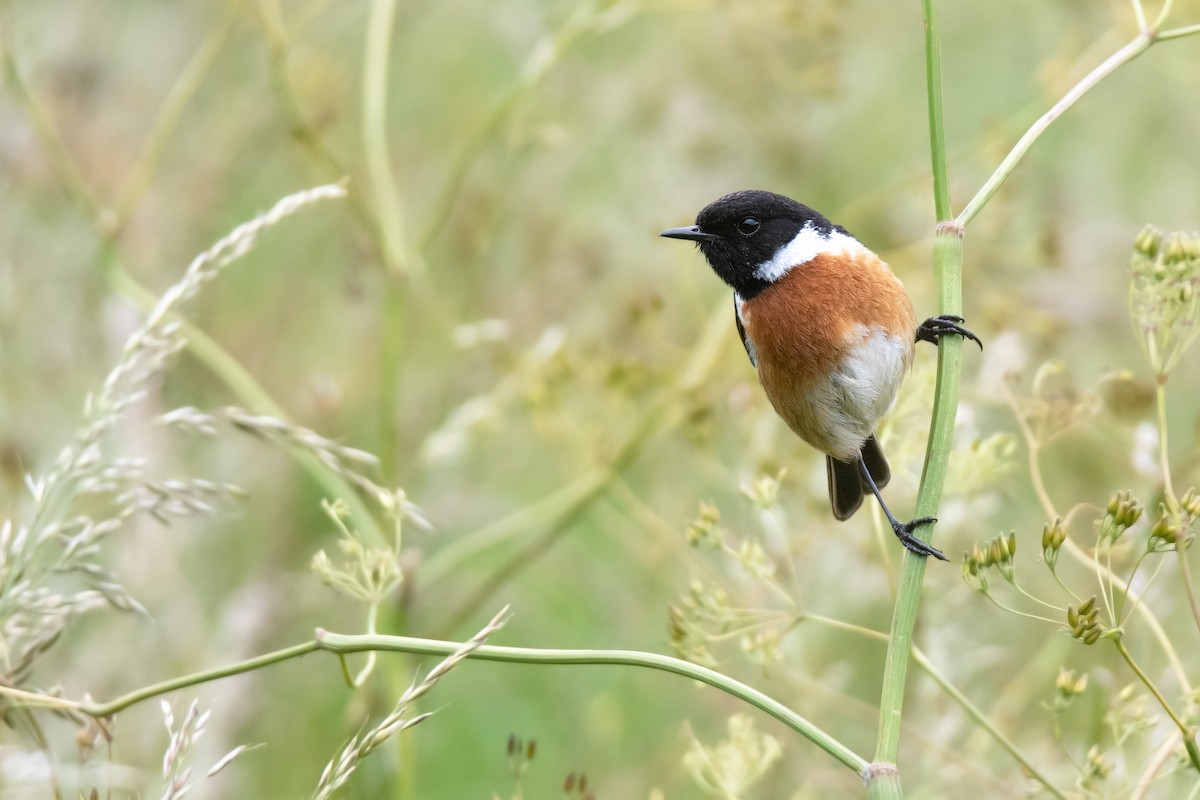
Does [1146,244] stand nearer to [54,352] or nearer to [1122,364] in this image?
[1122,364]

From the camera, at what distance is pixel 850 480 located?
3.62 meters

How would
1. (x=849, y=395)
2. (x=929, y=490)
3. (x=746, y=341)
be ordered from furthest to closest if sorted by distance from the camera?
(x=746, y=341) → (x=849, y=395) → (x=929, y=490)

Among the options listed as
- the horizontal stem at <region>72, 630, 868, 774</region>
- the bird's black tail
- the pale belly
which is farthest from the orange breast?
the horizontal stem at <region>72, 630, 868, 774</region>

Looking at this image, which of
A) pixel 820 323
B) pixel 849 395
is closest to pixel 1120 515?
pixel 849 395

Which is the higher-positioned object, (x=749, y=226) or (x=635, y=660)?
(x=749, y=226)

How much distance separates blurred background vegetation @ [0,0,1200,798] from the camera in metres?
3.62

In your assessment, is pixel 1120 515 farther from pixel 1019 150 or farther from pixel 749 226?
pixel 749 226

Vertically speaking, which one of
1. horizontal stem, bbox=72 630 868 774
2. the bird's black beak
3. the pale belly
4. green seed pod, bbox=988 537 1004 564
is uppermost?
the bird's black beak

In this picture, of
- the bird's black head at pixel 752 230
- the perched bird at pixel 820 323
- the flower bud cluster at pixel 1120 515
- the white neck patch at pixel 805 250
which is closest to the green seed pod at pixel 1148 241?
the flower bud cluster at pixel 1120 515

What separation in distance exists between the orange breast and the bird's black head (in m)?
0.10

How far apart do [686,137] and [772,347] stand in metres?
1.95

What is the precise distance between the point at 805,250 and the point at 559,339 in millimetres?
855

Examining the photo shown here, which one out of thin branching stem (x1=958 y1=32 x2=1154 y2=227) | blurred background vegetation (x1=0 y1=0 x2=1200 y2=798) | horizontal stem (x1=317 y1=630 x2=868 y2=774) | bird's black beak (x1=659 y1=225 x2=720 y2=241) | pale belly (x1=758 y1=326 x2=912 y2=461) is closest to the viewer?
horizontal stem (x1=317 y1=630 x2=868 y2=774)

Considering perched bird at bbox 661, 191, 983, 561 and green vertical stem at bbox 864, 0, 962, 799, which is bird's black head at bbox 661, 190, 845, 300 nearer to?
perched bird at bbox 661, 191, 983, 561
